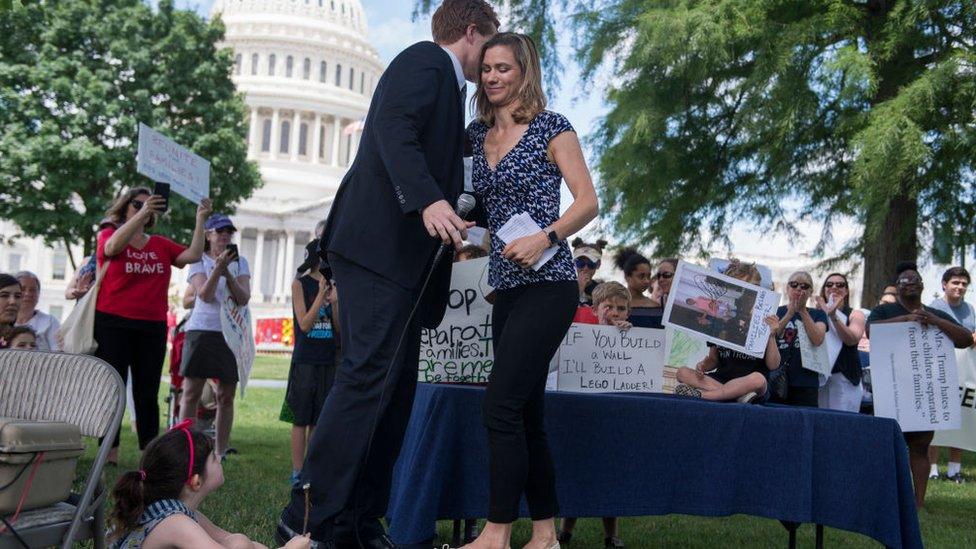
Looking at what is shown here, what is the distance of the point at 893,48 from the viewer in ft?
38.9

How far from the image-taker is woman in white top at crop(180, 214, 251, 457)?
8.38 metres

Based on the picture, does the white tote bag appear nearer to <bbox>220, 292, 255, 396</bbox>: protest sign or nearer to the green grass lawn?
the green grass lawn

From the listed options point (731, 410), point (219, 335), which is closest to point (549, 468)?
point (731, 410)

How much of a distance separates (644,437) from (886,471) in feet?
3.61

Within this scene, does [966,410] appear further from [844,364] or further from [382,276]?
[382,276]

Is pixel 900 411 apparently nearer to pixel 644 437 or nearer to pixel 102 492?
pixel 644 437

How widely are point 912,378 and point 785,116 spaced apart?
6.39 metres

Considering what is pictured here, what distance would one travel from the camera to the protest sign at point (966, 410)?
929 cm

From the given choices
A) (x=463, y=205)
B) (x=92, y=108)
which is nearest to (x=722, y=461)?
(x=463, y=205)

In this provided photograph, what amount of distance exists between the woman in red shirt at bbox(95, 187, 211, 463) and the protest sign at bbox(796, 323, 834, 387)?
4.14m

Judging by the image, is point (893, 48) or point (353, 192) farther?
point (893, 48)

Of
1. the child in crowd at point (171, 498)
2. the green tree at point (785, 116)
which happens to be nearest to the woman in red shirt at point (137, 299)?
the child in crowd at point (171, 498)

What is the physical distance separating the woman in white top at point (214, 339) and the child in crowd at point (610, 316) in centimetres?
366

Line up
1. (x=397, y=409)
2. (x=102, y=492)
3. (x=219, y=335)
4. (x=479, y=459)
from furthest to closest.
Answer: (x=219, y=335) < (x=479, y=459) < (x=397, y=409) < (x=102, y=492)
